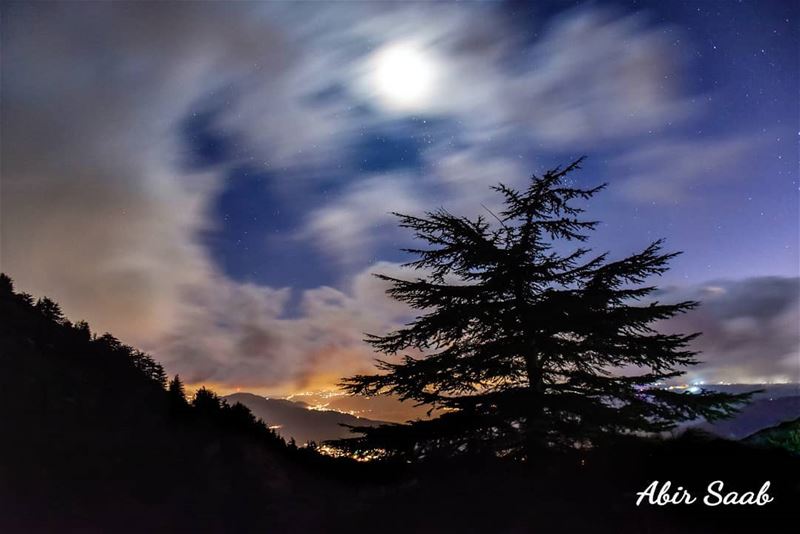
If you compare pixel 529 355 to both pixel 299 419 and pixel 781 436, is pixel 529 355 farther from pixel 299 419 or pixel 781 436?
pixel 299 419

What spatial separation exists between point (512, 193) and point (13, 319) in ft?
59.9

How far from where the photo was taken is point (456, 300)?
1384 cm

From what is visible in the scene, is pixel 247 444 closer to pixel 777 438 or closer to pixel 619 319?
pixel 619 319

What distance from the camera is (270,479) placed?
12711mm

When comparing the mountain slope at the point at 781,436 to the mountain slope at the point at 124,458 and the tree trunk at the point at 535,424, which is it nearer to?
the tree trunk at the point at 535,424

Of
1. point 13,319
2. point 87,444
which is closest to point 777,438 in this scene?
point 87,444

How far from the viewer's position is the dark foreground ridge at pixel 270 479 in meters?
10.6

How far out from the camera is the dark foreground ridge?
34.8 feet

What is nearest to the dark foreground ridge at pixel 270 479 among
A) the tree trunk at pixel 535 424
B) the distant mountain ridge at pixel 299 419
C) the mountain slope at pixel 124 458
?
the mountain slope at pixel 124 458

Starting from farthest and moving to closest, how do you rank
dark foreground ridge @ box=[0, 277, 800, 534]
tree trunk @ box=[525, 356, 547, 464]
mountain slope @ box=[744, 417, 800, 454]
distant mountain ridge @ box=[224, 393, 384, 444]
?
distant mountain ridge @ box=[224, 393, 384, 444], mountain slope @ box=[744, 417, 800, 454], tree trunk @ box=[525, 356, 547, 464], dark foreground ridge @ box=[0, 277, 800, 534]

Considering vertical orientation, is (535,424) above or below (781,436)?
above

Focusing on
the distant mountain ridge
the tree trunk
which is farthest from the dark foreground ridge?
the distant mountain ridge

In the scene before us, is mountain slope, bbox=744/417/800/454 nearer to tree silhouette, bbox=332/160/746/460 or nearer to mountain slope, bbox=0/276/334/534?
tree silhouette, bbox=332/160/746/460

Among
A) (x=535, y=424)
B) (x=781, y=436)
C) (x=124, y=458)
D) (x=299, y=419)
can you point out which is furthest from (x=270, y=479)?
(x=299, y=419)
